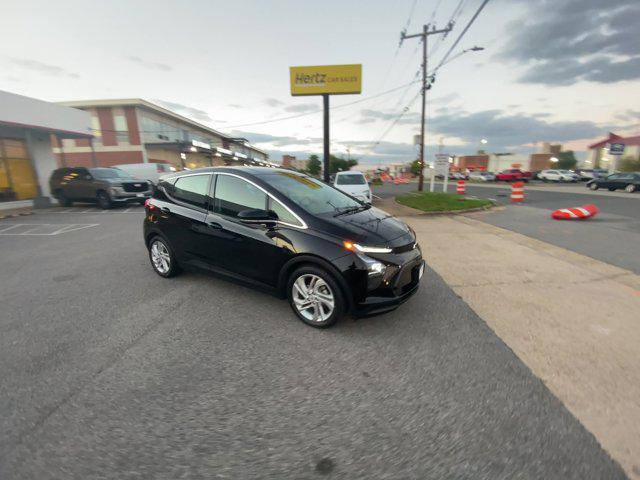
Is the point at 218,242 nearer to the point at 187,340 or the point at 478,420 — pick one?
→ the point at 187,340

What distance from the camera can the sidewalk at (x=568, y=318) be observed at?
2229 mm

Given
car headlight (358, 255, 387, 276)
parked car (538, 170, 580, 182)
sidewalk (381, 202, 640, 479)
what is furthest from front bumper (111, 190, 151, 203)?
parked car (538, 170, 580, 182)

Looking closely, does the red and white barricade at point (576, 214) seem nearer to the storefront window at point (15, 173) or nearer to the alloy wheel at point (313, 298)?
the alloy wheel at point (313, 298)

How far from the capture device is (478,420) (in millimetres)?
2137

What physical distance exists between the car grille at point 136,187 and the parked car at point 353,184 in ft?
28.7

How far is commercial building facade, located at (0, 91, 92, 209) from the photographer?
44.0ft

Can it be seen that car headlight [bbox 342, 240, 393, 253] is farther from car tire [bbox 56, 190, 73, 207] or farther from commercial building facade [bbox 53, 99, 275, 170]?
commercial building facade [bbox 53, 99, 275, 170]

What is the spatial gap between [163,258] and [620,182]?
29.3 metres

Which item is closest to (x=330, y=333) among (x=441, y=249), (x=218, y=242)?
(x=218, y=242)

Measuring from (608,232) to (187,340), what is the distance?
1022cm

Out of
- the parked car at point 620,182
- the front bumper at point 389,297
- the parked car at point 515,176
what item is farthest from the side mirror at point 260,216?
the parked car at point 515,176

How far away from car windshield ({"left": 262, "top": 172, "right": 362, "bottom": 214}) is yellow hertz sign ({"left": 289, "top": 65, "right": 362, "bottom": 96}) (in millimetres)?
17106

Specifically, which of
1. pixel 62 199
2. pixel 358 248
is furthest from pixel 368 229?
pixel 62 199

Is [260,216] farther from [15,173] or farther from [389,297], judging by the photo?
[15,173]
